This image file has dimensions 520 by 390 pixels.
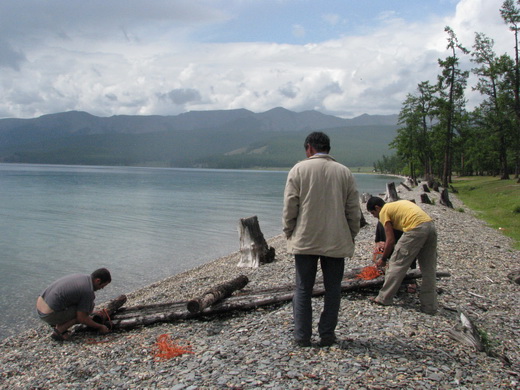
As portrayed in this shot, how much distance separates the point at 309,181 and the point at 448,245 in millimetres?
11408

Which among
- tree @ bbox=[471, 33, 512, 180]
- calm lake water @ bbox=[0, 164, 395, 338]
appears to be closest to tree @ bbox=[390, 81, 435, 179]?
tree @ bbox=[471, 33, 512, 180]

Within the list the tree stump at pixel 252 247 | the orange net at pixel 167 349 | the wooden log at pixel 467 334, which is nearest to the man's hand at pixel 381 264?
the wooden log at pixel 467 334

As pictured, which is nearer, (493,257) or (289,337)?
(289,337)

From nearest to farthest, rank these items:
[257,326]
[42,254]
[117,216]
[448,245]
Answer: [257,326] < [448,245] < [42,254] < [117,216]

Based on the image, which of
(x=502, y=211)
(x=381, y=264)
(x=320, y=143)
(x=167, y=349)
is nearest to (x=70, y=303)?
(x=167, y=349)

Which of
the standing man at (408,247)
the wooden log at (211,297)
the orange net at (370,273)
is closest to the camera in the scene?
the standing man at (408,247)

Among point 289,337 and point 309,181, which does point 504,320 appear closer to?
point 289,337

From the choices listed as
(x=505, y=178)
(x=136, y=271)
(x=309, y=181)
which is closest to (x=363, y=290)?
(x=309, y=181)

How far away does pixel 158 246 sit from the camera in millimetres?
25094

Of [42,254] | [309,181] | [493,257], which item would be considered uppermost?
[309,181]

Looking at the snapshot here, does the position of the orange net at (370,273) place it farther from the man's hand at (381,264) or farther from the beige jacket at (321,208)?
the beige jacket at (321,208)

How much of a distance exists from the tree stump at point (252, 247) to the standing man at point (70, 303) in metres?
7.16

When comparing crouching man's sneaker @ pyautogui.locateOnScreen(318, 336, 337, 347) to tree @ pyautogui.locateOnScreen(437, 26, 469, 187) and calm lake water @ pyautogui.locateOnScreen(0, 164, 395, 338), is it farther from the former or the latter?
tree @ pyautogui.locateOnScreen(437, 26, 469, 187)

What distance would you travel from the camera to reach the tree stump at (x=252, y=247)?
51.3ft
